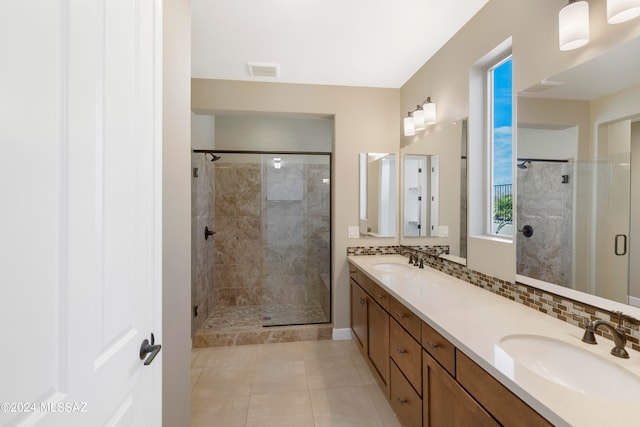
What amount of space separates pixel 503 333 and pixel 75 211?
1481 millimetres

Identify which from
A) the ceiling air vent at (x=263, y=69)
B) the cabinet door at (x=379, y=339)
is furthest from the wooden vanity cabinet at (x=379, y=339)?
the ceiling air vent at (x=263, y=69)

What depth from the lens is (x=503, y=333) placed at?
116cm

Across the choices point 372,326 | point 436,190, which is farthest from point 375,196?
point 372,326

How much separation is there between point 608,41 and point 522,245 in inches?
Result: 37.3

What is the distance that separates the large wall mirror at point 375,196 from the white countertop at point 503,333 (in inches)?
34.9

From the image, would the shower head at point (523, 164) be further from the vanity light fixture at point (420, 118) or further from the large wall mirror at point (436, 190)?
the vanity light fixture at point (420, 118)

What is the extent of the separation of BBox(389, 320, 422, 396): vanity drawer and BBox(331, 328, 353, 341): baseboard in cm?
123

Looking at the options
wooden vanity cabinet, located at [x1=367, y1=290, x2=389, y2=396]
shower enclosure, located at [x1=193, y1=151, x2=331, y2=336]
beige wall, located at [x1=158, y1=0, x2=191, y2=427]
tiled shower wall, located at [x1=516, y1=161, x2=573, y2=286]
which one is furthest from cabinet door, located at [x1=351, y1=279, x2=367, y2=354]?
beige wall, located at [x1=158, y1=0, x2=191, y2=427]

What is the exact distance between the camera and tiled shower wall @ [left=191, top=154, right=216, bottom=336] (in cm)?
289

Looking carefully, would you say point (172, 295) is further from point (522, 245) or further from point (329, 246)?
point (329, 246)

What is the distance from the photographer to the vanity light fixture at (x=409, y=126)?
8.77ft

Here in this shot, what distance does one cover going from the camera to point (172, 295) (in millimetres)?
1254

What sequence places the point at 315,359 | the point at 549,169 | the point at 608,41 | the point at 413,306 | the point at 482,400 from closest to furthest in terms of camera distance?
the point at 482,400
the point at 608,41
the point at 549,169
the point at 413,306
the point at 315,359

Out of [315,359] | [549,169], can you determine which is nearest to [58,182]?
[549,169]
